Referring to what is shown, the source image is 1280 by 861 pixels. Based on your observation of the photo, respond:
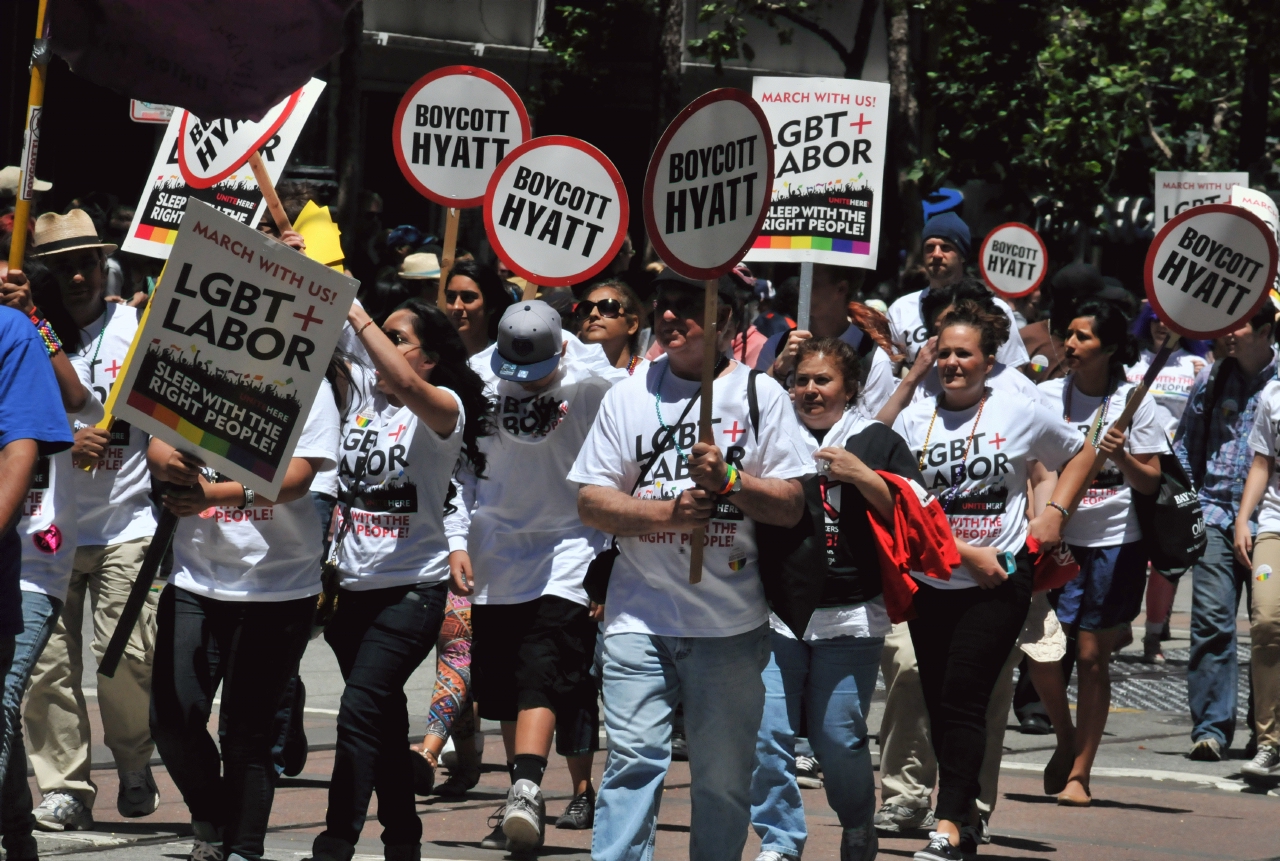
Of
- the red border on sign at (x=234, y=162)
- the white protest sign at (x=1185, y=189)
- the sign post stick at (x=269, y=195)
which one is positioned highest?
the white protest sign at (x=1185, y=189)

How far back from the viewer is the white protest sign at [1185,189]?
12906 millimetres

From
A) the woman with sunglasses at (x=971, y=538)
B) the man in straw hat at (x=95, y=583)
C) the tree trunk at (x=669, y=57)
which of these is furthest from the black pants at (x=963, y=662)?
the tree trunk at (x=669, y=57)

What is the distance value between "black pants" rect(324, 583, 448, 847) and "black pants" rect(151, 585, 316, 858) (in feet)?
0.76

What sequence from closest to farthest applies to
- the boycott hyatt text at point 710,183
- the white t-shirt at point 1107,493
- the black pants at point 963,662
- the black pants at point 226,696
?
1. the boycott hyatt text at point 710,183
2. the black pants at point 226,696
3. the black pants at point 963,662
4. the white t-shirt at point 1107,493

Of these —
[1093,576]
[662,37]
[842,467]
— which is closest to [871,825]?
[842,467]

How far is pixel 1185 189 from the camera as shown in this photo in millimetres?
13047

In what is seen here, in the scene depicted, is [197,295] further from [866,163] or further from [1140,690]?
[1140,690]

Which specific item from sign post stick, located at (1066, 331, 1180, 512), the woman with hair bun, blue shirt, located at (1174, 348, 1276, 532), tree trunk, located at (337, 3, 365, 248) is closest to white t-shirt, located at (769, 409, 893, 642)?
sign post stick, located at (1066, 331, 1180, 512)

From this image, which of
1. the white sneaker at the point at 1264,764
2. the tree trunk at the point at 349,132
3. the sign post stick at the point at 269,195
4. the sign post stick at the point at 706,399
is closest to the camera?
the sign post stick at the point at 706,399

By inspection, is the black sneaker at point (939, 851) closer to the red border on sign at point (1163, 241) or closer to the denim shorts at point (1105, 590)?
the denim shorts at point (1105, 590)

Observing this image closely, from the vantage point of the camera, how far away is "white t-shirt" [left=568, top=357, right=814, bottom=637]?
569 cm

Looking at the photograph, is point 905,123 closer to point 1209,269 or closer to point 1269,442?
point 1269,442

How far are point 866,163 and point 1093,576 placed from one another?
2107 millimetres

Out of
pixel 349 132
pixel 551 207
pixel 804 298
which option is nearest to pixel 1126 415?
pixel 804 298
